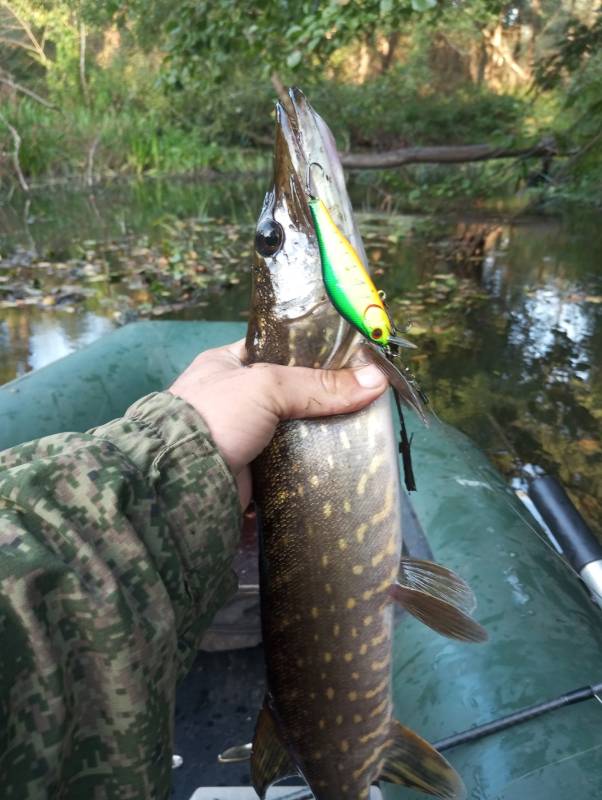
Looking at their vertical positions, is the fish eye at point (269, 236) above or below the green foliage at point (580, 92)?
below

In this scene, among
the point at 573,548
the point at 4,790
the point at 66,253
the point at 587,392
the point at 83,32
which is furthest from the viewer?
the point at 83,32

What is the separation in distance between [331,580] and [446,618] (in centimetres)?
22

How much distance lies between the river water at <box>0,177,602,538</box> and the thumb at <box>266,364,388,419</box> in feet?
6.80

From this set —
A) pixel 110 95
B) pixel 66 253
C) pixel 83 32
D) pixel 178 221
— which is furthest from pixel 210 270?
pixel 110 95

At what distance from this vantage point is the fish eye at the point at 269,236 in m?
1.09

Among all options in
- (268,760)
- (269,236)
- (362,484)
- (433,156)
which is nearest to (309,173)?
(269,236)

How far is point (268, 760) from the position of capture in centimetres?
113

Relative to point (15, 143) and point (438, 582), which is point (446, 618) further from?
point (15, 143)

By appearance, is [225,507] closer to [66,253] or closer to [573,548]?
[573,548]

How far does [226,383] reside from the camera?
3.52 feet

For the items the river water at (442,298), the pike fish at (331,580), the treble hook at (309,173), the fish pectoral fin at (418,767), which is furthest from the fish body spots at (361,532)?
the river water at (442,298)

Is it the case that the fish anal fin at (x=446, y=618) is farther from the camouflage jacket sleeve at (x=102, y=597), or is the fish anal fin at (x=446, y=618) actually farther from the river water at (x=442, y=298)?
the river water at (x=442, y=298)

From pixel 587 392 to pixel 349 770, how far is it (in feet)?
11.1

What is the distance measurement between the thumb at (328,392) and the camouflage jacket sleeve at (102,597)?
0.59ft
